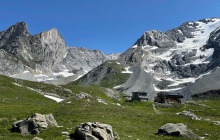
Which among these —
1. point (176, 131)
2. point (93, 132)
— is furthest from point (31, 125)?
point (176, 131)

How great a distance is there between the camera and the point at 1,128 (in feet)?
126

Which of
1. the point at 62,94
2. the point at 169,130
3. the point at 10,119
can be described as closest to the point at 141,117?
the point at 169,130

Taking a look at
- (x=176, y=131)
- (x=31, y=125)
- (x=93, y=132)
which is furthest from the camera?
(x=176, y=131)

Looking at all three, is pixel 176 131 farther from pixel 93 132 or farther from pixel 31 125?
pixel 31 125

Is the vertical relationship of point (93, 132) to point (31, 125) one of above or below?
below

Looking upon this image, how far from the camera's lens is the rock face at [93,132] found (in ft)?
106

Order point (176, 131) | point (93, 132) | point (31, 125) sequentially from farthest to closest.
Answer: point (176, 131) → point (31, 125) → point (93, 132)

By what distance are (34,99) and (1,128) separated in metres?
44.9

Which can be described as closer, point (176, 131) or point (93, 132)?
point (93, 132)

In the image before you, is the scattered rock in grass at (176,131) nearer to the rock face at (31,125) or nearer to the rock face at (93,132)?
the rock face at (93,132)

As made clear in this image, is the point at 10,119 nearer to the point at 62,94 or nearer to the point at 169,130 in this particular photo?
the point at 169,130

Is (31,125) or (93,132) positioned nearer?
(93,132)

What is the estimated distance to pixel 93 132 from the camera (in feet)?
108

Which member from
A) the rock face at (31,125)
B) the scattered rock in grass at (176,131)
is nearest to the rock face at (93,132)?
the rock face at (31,125)
